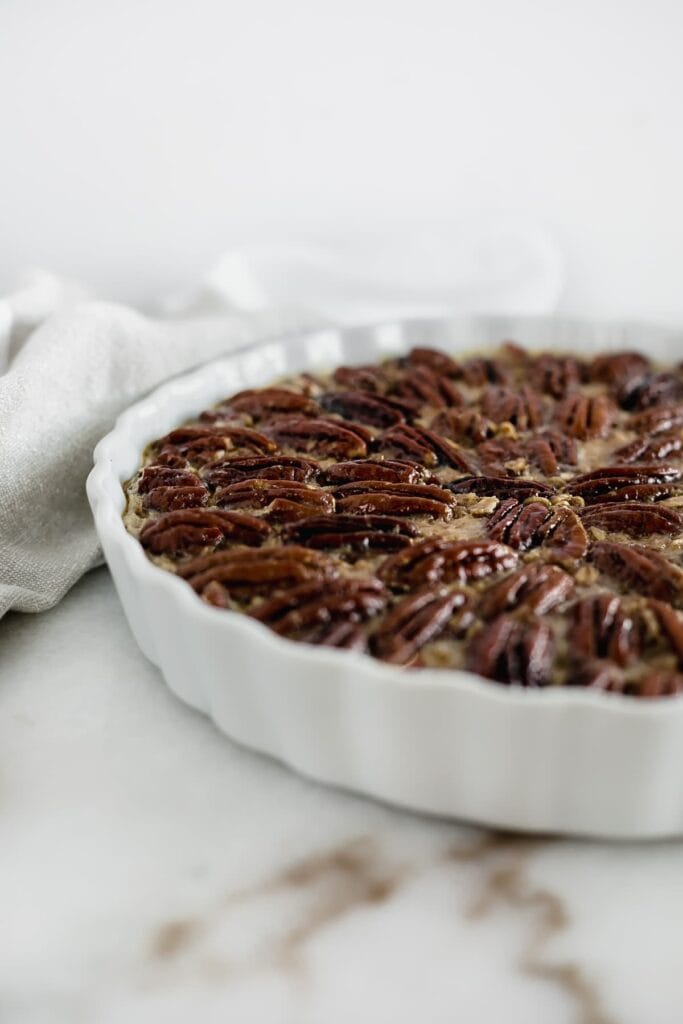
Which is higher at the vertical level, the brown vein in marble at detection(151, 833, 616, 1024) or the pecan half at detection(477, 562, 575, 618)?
the pecan half at detection(477, 562, 575, 618)

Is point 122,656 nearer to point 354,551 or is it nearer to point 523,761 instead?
point 354,551

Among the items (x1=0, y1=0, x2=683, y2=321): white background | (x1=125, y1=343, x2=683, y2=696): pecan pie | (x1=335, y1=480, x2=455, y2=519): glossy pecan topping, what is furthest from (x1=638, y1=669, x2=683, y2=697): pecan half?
(x1=0, y1=0, x2=683, y2=321): white background

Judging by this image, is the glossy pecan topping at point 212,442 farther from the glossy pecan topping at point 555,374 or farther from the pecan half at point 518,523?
the glossy pecan topping at point 555,374

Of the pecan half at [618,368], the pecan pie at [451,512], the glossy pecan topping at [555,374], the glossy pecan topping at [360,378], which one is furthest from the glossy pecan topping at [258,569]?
the pecan half at [618,368]

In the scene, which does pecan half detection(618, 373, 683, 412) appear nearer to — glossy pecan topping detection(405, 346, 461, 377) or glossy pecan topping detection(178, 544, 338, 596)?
glossy pecan topping detection(405, 346, 461, 377)

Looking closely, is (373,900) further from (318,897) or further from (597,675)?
(597,675)

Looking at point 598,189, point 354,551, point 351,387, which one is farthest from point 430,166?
point 354,551
